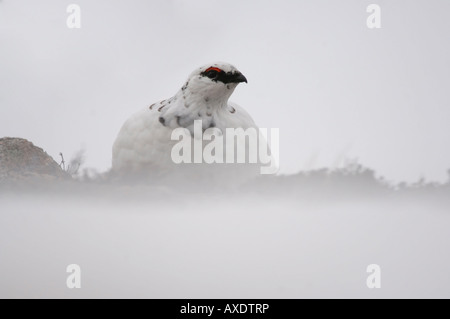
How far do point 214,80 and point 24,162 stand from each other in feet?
3.16

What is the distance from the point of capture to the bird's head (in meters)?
2.46

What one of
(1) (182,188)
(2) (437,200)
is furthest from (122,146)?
(2) (437,200)

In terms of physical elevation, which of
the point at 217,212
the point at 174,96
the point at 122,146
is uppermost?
the point at 174,96

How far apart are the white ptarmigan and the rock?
30 centimetres

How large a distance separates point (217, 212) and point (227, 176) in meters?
0.78

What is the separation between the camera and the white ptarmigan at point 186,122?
96.0 inches

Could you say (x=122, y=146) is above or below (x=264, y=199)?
above

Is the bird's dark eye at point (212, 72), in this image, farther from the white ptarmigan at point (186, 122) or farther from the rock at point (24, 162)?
the rock at point (24, 162)

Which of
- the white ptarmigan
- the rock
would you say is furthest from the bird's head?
the rock

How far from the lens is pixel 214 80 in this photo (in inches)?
98.1

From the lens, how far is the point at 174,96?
2645mm

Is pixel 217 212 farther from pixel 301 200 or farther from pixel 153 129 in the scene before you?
pixel 153 129

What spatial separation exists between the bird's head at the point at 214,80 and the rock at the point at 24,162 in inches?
29.2

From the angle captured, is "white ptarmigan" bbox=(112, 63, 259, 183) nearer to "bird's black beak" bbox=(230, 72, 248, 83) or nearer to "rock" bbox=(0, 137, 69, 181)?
"bird's black beak" bbox=(230, 72, 248, 83)
